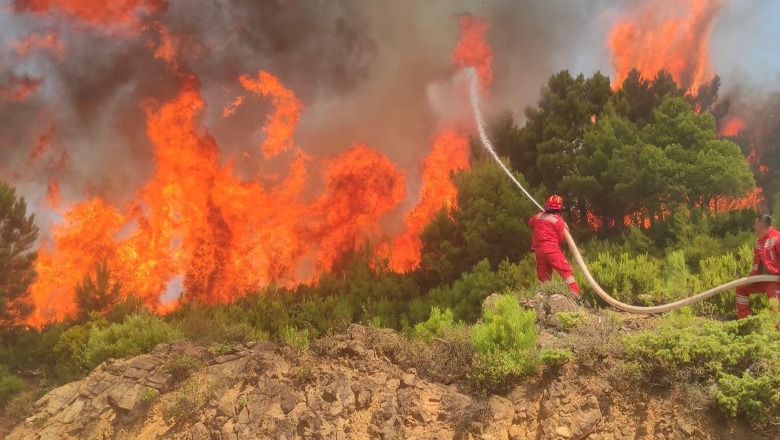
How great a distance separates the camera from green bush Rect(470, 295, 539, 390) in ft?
20.7

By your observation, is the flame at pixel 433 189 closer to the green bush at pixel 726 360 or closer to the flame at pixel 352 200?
the flame at pixel 352 200

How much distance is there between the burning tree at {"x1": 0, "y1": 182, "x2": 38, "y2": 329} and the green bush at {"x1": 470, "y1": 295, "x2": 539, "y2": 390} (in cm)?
1900

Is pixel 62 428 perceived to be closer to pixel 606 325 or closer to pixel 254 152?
pixel 606 325

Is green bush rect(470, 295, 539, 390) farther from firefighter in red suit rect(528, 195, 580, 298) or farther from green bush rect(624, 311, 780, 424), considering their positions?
firefighter in red suit rect(528, 195, 580, 298)

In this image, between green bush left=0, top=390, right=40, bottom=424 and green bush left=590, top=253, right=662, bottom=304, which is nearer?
green bush left=590, top=253, right=662, bottom=304

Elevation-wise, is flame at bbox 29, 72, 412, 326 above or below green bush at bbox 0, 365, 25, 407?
above

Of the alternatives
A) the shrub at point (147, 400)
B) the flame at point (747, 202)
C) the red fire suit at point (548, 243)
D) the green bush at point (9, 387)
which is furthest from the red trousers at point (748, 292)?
the flame at point (747, 202)

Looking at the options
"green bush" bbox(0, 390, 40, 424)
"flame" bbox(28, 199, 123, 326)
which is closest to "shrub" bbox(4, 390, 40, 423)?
"green bush" bbox(0, 390, 40, 424)

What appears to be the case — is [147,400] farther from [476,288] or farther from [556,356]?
[476,288]

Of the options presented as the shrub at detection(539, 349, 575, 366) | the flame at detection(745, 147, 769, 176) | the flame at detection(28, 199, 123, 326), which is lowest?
the shrub at detection(539, 349, 575, 366)

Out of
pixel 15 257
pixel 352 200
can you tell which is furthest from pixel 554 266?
pixel 15 257

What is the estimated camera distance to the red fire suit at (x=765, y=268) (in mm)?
7336

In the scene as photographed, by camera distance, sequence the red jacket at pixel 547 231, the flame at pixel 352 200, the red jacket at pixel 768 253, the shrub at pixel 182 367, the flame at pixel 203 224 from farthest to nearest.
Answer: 1. the flame at pixel 352 200
2. the flame at pixel 203 224
3. the red jacket at pixel 547 231
4. the shrub at pixel 182 367
5. the red jacket at pixel 768 253

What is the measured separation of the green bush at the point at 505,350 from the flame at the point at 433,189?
13.0 m
